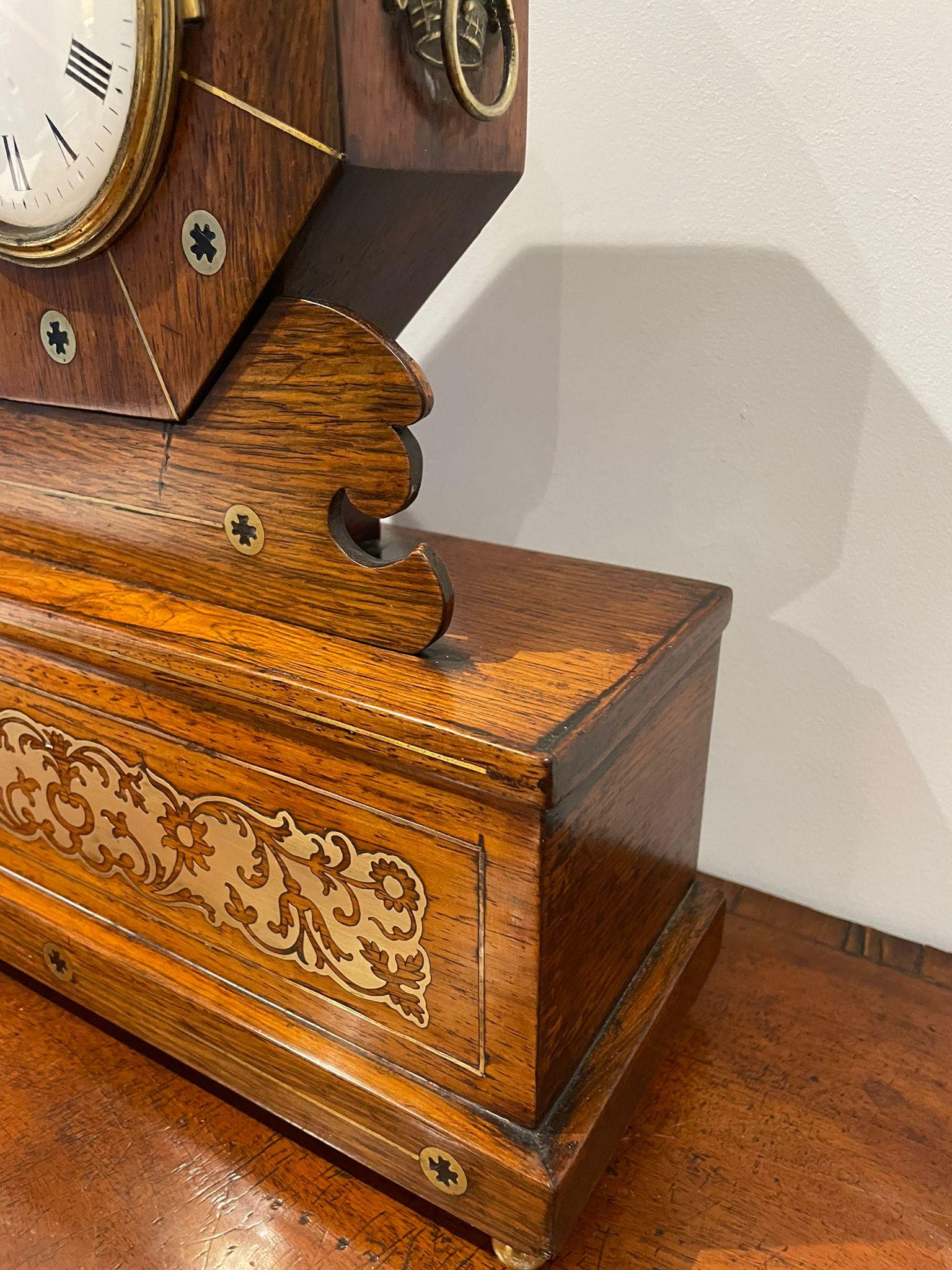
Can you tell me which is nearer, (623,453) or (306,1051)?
(306,1051)

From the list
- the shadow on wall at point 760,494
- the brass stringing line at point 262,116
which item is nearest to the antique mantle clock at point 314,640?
the brass stringing line at point 262,116

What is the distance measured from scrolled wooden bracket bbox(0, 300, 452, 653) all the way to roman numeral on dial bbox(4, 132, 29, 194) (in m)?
0.17

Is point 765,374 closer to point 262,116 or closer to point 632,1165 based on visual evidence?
point 262,116

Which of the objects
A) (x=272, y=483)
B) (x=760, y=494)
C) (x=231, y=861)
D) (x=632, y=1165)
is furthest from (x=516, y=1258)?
(x=760, y=494)

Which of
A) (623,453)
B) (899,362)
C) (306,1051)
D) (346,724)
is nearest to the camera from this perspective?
(346,724)

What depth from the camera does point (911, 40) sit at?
79cm

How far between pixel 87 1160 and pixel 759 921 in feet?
2.31

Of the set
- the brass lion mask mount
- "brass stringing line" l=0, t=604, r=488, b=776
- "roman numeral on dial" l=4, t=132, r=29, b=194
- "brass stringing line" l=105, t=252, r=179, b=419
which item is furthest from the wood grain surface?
the brass lion mask mount

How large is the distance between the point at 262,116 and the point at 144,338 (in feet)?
0.62

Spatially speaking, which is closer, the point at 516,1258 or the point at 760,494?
the point at 516,1258

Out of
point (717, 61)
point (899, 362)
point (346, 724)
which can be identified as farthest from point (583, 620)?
point (717, 61)

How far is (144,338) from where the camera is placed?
26.9 inches

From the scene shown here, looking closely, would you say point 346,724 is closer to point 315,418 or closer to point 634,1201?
point 315,418

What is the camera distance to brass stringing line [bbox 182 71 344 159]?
555mm
